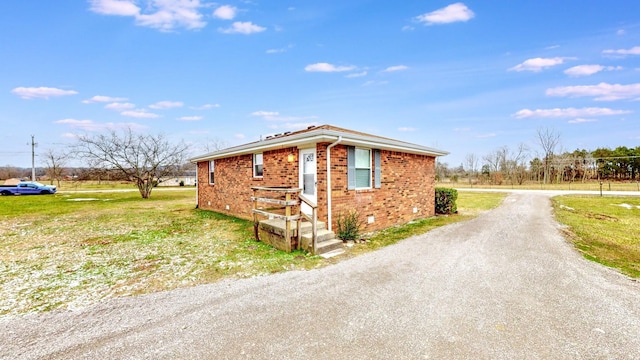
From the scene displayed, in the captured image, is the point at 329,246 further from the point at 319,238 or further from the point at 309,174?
the point at 309,174

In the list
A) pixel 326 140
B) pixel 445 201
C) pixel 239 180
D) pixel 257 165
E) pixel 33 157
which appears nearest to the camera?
pixel 326 140

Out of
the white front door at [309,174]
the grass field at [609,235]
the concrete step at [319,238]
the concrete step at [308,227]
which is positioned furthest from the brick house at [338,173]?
the grass field at [609,235]

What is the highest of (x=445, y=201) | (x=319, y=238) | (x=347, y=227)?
(x=445, y=201)

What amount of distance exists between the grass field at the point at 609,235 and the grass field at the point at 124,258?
12.3 feet

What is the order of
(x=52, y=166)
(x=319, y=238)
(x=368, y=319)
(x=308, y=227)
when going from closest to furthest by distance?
(x=368, y=319) → (x=319, y=238) → (x=308, y=227) → (x=52, y=166)

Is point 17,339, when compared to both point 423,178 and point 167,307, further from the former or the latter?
point 423,178

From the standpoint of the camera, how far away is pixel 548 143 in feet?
127

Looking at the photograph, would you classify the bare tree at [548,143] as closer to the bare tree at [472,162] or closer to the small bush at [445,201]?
the bare tree at [472,162]

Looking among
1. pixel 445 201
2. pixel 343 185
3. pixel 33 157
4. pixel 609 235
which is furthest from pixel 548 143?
pixel 33 157

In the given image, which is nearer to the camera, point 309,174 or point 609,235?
point 309,174

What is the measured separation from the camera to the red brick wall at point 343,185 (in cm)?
690

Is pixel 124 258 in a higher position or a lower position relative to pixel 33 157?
lower

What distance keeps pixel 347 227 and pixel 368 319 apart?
11.9ft

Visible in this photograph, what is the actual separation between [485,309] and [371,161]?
5.17 m
